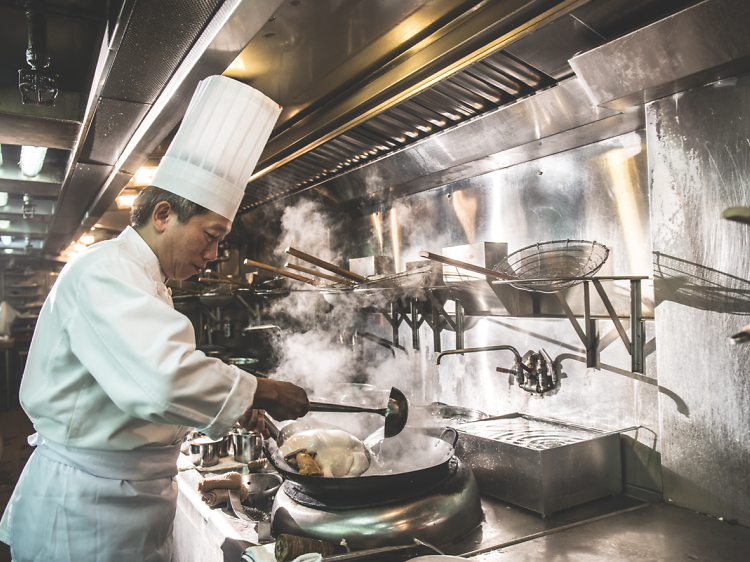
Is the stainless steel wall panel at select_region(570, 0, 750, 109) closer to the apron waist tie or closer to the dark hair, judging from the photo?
the dark hair

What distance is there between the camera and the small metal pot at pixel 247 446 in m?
2.86

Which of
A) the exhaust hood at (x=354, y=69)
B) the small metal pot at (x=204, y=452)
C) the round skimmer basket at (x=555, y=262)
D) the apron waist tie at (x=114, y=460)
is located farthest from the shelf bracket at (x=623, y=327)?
the small metal pot at (x=204, y=452)

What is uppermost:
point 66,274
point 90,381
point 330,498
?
point 66,274

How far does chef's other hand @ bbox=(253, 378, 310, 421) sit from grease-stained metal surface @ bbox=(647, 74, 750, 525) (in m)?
1.42

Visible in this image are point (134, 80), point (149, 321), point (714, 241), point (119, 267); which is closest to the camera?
point (149, 321)

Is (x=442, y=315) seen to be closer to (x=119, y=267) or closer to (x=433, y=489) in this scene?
(x=433, y=489)

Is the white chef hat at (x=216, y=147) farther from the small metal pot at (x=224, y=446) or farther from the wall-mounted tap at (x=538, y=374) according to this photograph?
the small metal pot at (x=224, y=446)

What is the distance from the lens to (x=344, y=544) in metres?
1.54

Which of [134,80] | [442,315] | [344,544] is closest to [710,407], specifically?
[344,544]

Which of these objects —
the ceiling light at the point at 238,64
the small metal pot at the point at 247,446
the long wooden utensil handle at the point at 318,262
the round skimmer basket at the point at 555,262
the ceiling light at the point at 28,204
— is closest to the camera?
the round skimmer basket at the point at 555,262

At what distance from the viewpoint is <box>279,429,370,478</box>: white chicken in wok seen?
5.89ft

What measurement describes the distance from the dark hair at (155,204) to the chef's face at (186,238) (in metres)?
0.02

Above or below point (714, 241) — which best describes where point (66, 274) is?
below

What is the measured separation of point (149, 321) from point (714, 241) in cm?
191
